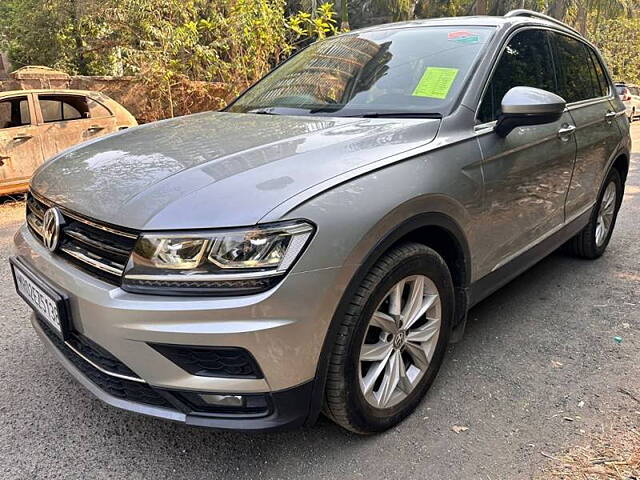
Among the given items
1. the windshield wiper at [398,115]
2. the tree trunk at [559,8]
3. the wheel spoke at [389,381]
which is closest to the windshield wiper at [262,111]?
the windshield wiper at [398,115]

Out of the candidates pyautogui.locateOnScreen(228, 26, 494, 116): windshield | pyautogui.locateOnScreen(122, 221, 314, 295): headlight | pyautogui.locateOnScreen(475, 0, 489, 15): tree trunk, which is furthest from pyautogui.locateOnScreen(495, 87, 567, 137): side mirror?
pyautogui.locateOnScreen(475, 0, 489, 15): tree trunk

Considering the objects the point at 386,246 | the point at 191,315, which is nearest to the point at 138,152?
the point at 191,315

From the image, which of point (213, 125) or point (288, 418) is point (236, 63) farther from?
point (288, 418)

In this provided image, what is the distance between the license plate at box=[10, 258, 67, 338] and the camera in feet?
6.11

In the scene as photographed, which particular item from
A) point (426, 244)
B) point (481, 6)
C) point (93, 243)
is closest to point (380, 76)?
point (426, 244)

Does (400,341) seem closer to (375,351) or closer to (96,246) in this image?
(375,351)

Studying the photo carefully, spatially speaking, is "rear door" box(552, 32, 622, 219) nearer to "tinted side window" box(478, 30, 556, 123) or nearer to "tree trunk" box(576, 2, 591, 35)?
"tinted side window" box(478, 30, 556, 123)

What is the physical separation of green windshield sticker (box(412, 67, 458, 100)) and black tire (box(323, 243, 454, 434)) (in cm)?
84

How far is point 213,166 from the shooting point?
6.34 ft

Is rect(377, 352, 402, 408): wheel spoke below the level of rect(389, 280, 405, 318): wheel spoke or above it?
below

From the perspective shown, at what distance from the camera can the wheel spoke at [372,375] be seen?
6.72 feet

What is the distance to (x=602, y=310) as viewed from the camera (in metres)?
3.39

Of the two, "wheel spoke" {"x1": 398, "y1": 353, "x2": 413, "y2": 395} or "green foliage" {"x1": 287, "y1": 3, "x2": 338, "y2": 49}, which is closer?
"wheel spoke" {"x1": 398, "y1": 353, "x2": 413, "y2": 395}

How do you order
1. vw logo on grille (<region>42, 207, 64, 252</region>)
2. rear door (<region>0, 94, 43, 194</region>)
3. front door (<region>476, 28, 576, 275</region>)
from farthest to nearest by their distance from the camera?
rear door (<region>0, 94, 43, 194</region>) → front door (<region>476, 28, 576, 275</region>) → vw logo on grille (<region>42, 207, 64, 252</region>)
